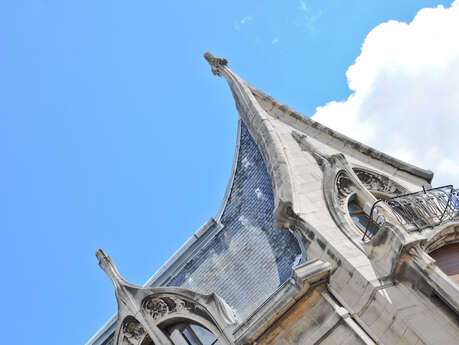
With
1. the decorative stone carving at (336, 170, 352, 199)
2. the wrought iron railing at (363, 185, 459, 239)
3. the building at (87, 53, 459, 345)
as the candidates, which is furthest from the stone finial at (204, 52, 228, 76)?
the wrought iron railing at (363, 185, 459, 239)

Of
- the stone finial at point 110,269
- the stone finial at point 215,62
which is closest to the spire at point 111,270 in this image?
the stone finial at point 110,269

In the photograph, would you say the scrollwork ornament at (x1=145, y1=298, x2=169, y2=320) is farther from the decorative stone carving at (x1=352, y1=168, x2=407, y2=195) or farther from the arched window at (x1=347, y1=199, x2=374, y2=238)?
the decorative stone carving at (x1=352, y1=168, x2=407, y2=195)

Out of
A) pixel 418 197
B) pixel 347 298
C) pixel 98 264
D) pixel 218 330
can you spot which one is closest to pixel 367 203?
pixel 418 197

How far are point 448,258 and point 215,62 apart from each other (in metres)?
8.70

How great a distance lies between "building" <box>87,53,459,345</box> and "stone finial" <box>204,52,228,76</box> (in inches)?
28.1

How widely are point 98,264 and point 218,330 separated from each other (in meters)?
4.11

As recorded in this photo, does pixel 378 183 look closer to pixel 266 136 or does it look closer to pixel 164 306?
pixel 266 136

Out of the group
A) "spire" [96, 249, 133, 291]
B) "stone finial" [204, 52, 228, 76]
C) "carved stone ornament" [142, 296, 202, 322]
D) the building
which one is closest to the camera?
the building

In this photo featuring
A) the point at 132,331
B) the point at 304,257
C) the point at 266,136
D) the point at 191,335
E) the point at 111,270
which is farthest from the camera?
the point at 266,136

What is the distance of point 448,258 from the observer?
9.66 metres

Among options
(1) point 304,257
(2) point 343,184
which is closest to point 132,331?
(1) point 304,257

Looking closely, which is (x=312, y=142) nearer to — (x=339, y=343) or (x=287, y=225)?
(x=287, y=225)

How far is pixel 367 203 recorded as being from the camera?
33.9 feet

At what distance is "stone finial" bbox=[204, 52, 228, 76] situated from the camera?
1494 cm
